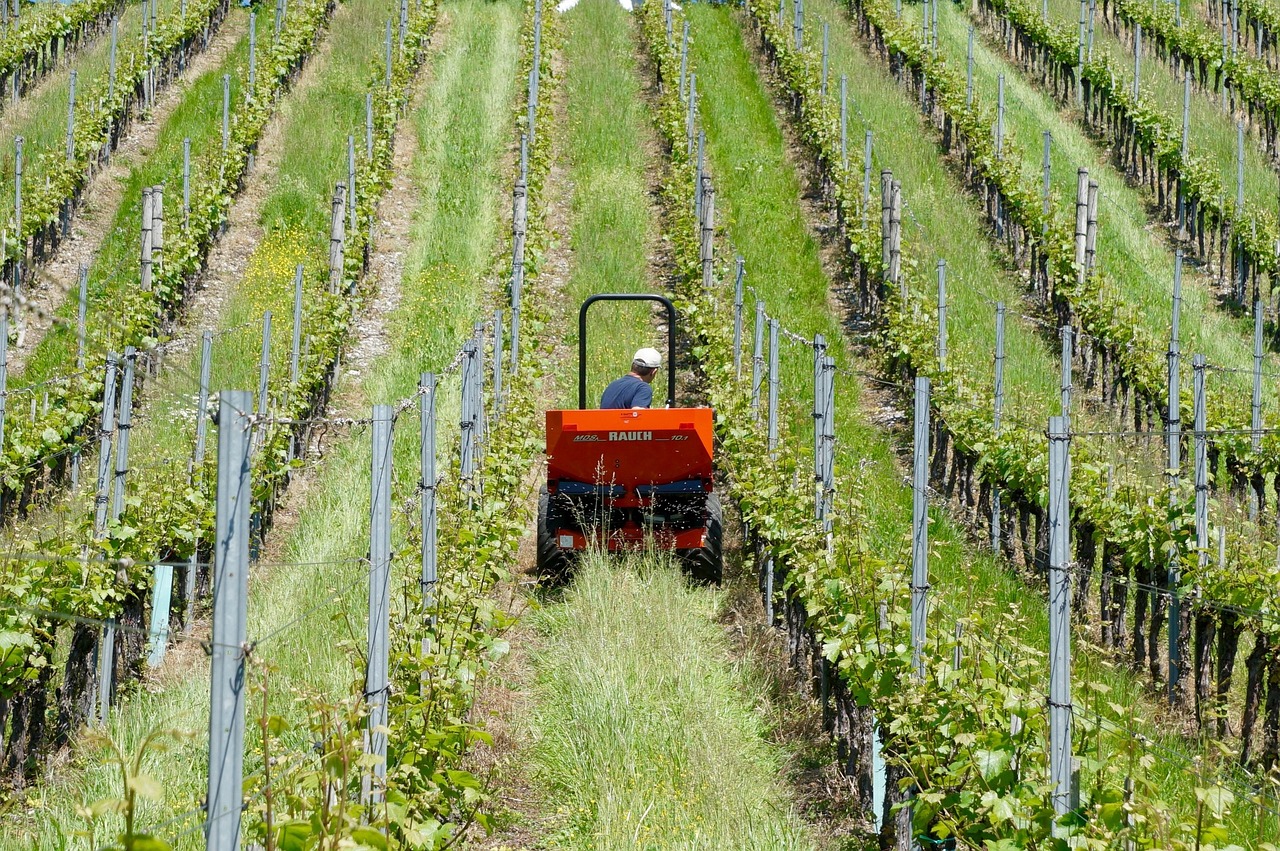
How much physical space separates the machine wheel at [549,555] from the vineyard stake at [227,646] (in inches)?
212

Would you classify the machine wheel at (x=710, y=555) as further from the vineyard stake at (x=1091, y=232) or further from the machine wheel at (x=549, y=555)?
the vineyard stake at (x=1091, y=232)

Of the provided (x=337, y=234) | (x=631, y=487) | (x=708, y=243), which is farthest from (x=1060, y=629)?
(x=337, y=234)

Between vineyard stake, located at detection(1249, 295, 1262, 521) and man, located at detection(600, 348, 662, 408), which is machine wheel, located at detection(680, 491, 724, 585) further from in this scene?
vineyard stake, located at detection(1249, 295, 1262, 521)

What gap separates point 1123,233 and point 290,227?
996 cm

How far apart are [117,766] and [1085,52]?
19743 mm

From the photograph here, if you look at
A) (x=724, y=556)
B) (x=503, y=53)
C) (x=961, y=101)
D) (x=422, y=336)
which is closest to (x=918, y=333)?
(x=724, y=556)

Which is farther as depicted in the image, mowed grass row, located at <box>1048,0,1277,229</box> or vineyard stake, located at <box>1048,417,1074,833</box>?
mowed grass row, located at <box>1048,0,1277,229</box>

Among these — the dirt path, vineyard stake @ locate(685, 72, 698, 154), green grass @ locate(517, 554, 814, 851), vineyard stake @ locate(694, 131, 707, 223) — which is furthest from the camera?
vineyard stake @ locate(685, 72, 698, 154)

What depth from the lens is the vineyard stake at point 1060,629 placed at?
420cm

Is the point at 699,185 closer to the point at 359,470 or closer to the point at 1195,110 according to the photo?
the point at 359,470

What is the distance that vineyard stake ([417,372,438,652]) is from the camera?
215 inches

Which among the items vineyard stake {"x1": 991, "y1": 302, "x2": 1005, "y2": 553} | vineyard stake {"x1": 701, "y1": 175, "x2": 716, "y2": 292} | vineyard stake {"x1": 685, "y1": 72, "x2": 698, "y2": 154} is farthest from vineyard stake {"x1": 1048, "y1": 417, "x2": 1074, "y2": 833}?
vineyard stake {"x1": 685, "y1": 72, "x2": 698, "y2": 154}

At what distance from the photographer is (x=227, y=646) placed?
3117 millimetres

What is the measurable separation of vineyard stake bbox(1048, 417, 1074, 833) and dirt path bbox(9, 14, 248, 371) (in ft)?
33.0
